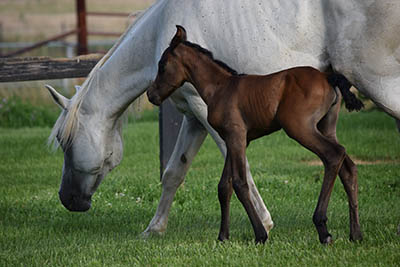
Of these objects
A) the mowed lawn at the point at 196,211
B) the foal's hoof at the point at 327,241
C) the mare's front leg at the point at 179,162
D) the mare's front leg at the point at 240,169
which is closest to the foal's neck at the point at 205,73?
the mare's front leg at the point at 240,169

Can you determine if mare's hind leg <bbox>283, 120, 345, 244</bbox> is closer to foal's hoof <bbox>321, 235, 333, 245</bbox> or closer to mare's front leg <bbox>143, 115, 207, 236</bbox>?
foal's hoof <bbox>321, 235, 333, 245</bbox>

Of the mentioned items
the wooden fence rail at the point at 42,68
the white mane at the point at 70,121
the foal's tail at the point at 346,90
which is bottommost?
the wooden fence rail at the point at 42,68

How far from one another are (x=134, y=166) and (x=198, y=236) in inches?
159

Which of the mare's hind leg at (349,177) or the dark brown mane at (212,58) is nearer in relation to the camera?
the mare's hind leg at (349,177)

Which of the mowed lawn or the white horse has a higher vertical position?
the white horse

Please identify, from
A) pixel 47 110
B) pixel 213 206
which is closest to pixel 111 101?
pixel 213 206

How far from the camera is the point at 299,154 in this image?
32.5ft

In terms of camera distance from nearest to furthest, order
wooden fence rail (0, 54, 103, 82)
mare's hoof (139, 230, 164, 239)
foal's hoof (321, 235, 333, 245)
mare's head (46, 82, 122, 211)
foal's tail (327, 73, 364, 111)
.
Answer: foal's tail (327, 73, 364, 111), foal's hoof (321, 235, 333, 245), mare's hoof (139, 230, 164, 239), mare's head (46, 82, 122, 211), wooden fence rail (0, 54, 103, 82)

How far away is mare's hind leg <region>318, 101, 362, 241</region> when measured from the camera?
193 inches

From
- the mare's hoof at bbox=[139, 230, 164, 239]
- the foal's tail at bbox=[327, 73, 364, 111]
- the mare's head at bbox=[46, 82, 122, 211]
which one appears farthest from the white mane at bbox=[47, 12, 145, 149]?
the foal's tail at bbox=[327, 73, 364, 111]

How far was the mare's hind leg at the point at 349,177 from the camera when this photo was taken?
4898 millimetres

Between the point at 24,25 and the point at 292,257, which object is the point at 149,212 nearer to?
the point at 292,257

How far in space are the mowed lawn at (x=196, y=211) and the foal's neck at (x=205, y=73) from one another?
41.2 inches

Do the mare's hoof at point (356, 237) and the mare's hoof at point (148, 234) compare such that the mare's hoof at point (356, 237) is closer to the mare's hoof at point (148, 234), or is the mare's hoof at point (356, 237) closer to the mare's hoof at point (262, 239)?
the mare's hoof at point (262, 239)
